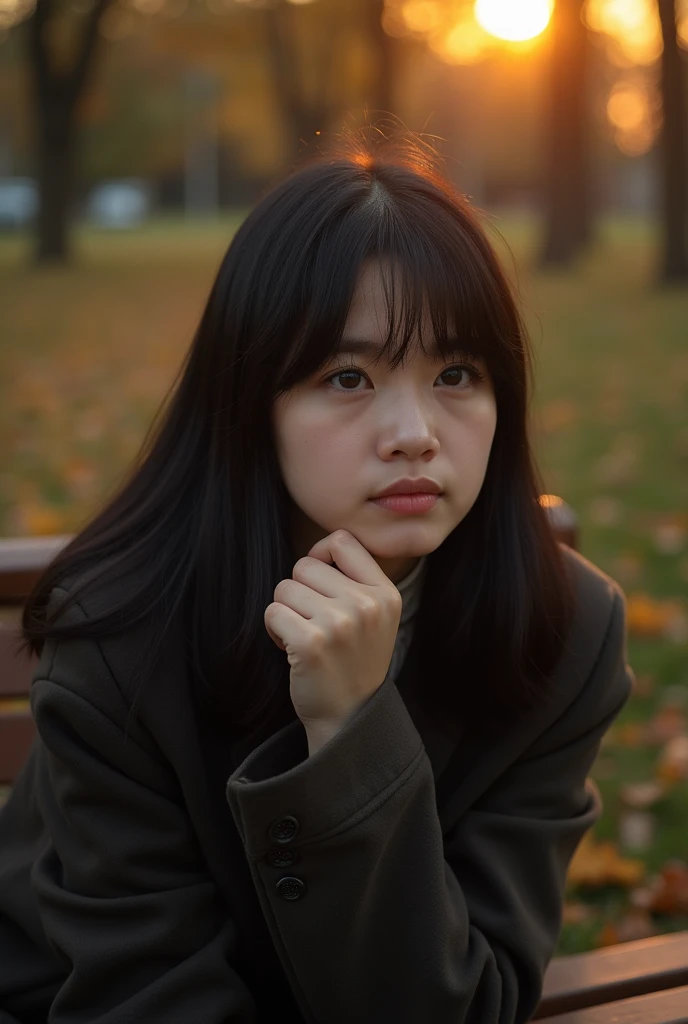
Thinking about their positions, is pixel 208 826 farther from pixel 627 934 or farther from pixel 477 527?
pixel 627 934

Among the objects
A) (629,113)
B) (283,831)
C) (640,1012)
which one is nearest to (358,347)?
(283,831)

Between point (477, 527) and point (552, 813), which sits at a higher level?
point (477, 527)

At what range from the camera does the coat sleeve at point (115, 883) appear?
5.64 ft

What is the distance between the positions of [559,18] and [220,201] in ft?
139

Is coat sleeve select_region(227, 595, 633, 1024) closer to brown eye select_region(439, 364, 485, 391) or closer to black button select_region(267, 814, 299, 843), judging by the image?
black button select_region(267, 814, 299, 843)

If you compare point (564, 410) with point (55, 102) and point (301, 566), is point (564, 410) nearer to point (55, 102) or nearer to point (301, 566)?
point (301, 566)

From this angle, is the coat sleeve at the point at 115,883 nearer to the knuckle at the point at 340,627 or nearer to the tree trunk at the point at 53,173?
the knuckle at the point at 340,627

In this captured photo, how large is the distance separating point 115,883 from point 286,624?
46cm

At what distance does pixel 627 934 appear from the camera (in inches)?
125

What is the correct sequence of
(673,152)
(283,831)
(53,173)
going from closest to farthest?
(283,831)
(673,152)
(53,173)

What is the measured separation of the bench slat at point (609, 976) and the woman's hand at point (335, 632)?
644 millimetres

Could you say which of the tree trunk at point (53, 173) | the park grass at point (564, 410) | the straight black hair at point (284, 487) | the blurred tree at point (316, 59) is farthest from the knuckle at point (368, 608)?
the blurred tree at point (316, 59)

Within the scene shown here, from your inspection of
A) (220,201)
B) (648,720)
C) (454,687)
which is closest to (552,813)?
(454,687)

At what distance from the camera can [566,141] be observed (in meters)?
18.9
